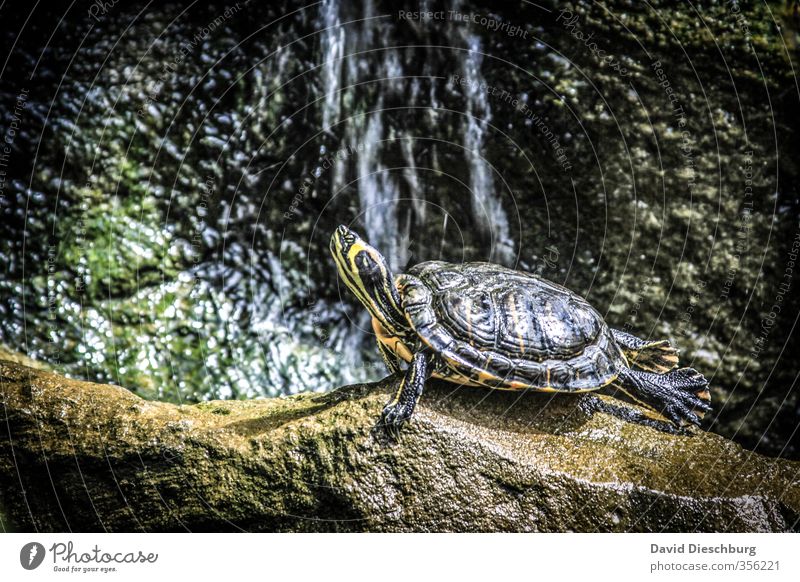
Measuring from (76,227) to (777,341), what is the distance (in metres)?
3.04

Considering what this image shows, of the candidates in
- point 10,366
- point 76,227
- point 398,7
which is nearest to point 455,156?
point 398,7

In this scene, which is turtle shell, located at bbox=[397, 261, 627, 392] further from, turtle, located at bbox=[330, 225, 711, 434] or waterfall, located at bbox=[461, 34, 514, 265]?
waterfall, located at bbox=[461, 34, 514, 265]

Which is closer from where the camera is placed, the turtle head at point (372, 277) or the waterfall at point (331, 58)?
the turtle head at point (372, 277)

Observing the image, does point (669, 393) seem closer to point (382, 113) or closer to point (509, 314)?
point (509, 314)

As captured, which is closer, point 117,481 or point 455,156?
point 117,481

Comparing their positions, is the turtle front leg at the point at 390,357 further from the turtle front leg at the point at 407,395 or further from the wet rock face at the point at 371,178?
the wet rock face at the point at 371,178

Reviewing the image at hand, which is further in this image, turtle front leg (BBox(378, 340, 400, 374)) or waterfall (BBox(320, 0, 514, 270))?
waterfall (BBox(320, 0, 514, 270))

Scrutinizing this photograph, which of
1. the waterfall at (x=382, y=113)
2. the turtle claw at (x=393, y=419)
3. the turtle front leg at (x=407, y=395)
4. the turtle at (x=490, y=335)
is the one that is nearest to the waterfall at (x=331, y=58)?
the waterfall at (x=382, y=113)

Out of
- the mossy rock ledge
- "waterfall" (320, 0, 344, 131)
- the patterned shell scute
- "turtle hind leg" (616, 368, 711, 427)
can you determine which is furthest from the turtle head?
"waterfall" (320, 0, 344, 131)

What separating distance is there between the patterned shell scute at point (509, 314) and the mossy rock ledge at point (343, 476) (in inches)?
7.9

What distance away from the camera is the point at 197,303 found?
2826mm

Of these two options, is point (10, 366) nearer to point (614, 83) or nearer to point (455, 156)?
point (455, 156)

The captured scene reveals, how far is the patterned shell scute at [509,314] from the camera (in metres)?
1.72

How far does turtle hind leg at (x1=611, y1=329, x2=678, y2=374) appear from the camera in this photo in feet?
6.79
